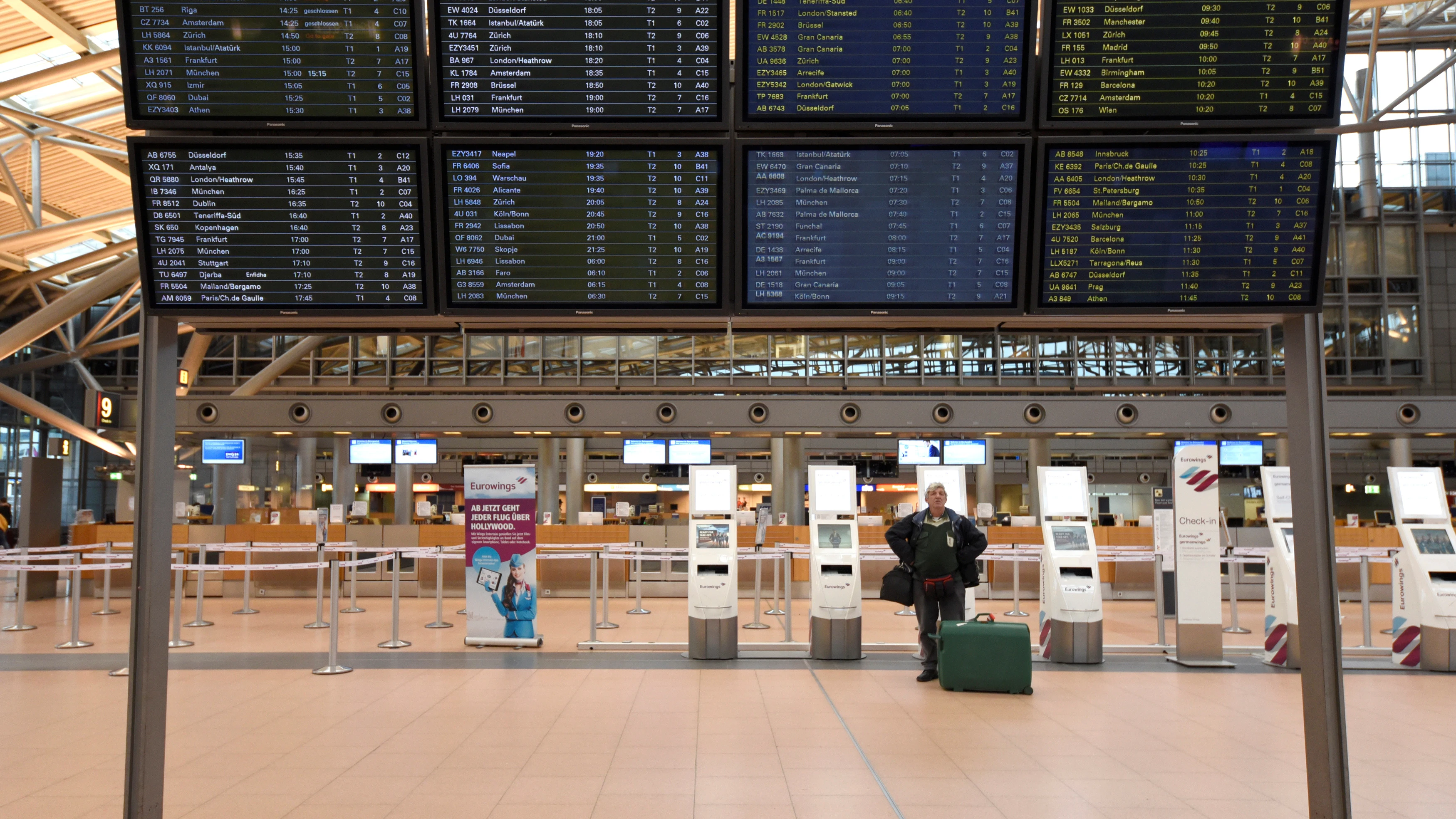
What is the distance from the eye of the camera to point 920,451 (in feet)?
55.8

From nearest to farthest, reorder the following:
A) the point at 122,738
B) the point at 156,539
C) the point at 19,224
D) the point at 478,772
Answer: the point at 156,539
the point at 478,772
the point at 122,738
the point at 19,224

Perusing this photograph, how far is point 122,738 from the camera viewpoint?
19.5ft

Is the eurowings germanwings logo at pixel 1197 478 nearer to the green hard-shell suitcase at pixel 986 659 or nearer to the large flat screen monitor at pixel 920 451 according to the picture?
the green hard-shell suitcase at pixel 986 659

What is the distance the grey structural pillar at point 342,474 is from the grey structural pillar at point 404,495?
1.15m

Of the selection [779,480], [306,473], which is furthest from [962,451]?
[306,473]

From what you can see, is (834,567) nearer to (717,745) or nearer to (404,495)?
(717,745)

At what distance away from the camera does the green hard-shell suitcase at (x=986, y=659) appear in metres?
7.45

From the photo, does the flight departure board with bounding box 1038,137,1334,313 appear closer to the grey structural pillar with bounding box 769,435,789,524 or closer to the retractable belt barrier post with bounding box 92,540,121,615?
the retractable belt barrier post with bounding box 92,540,121,615

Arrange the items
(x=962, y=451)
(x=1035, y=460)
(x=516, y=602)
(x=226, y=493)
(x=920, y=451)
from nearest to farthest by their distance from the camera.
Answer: (x=516, y=602), (x=962, y=451), (x=920, y=451), (x=226, y=493), (x=1035, y=460)

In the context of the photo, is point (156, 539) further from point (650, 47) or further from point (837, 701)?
point (837, 701)

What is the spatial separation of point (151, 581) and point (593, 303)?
76.5 inches

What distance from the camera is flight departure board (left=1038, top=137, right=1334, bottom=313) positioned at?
12.0ft

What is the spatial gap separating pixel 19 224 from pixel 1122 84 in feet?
72.6

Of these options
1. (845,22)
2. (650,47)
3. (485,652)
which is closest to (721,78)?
(650,47)
